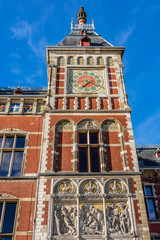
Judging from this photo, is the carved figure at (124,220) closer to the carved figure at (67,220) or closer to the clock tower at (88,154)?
the clock tower at (88,154)

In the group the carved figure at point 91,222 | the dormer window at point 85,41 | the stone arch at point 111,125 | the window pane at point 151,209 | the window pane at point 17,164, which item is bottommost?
the carved figure at point 91,222

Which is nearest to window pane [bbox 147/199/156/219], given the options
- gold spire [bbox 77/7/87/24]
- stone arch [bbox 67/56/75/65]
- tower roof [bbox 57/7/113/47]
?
stone arch [bbox 67/56/75/65]

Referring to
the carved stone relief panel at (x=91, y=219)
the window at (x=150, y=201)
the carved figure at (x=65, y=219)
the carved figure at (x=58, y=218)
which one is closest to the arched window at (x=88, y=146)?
the carved stone relief panel at (x=91, y=219)

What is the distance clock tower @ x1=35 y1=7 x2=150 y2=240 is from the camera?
12.1m

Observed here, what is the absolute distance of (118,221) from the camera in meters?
12.2

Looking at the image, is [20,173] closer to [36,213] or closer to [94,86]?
[36,213]

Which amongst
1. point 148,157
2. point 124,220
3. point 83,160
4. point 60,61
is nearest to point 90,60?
point 60,61

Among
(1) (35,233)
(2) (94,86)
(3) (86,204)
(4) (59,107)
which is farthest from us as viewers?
(2) (94,86)

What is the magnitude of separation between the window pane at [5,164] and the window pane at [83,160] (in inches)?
153

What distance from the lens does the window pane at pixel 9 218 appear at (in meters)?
12.4

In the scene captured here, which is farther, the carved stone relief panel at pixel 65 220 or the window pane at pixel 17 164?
the window pane at pixel 17 164

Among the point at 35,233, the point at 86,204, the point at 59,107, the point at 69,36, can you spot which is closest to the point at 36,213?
the point at 35,233

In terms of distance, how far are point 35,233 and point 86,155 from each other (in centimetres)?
478

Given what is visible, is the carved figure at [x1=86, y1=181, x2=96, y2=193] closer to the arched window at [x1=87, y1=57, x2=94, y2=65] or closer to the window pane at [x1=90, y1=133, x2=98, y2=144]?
the window pane at [x1=90, y1=133, x2=98, y2=144]
